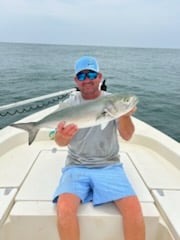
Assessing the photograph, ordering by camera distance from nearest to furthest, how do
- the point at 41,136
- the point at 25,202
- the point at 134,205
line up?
the point at 134,205 → the point at 25,202 → the point at 41,136

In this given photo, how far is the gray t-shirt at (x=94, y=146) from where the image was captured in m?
2.38

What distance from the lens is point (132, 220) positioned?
1.96m

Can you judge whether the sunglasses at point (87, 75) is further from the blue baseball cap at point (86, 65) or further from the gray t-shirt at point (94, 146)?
the gray t-shirt at point (94, 146)

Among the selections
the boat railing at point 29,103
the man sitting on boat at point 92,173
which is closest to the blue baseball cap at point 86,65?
the man sitting on boat at point 92,173

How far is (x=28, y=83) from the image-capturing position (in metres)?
17.7

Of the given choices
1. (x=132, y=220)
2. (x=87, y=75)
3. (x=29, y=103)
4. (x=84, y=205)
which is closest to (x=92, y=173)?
(x=84, y=205)

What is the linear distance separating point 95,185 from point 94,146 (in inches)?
13.5

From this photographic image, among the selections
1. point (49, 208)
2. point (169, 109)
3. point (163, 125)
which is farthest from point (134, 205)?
point (169, 109)

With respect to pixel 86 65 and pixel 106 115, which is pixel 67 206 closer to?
pixel 106 115

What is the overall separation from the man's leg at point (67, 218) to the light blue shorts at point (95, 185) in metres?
0.09

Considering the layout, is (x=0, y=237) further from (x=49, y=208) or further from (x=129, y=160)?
(x=129, y=160)

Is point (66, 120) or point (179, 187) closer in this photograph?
point (66, 120)

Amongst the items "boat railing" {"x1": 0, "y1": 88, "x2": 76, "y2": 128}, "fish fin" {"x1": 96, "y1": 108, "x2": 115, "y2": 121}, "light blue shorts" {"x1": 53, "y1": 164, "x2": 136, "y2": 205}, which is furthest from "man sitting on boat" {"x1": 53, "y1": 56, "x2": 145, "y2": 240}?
"boat railing" {"x1": 0, "y1": 88, "x2": 76, "y2": 128}

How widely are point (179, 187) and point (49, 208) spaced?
1163mm
